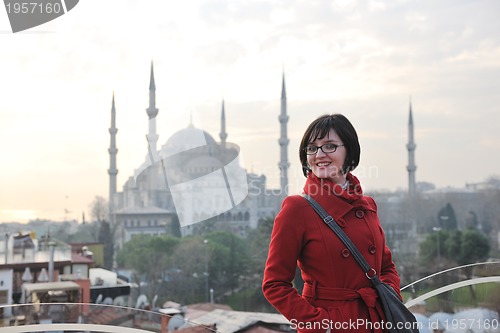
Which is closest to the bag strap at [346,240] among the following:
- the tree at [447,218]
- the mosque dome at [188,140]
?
the tree at [447,218]

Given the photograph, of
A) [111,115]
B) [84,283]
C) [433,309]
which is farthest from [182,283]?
[433,309]

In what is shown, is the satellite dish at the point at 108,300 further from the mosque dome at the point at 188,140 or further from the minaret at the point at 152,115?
the mosque dome at the point at 188,140

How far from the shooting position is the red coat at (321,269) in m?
0.61

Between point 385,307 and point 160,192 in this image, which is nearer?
point 385,307

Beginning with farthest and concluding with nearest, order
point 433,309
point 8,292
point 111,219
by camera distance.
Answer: point 111,219 < point 8,292 < point 433,309

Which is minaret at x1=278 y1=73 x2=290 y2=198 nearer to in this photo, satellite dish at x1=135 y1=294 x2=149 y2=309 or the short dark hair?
satellite dish at x1=135 y1=294 x2=149 y2=309

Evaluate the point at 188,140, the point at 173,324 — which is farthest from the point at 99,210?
the point at 173,324

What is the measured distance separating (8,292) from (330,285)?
6.53 m

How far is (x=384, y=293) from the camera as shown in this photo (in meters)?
0.65

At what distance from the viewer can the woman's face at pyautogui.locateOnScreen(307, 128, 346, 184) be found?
68 cm

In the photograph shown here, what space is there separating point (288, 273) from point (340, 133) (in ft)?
0.68

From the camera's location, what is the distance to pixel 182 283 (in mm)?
9586

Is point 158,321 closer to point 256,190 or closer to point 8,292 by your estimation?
point 8,292

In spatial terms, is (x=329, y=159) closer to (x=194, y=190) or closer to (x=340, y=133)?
(x=340, y=133)
